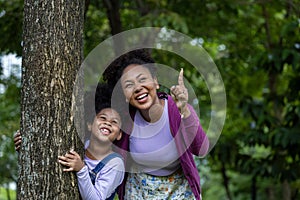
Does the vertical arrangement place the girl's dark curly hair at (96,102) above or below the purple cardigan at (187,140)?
above

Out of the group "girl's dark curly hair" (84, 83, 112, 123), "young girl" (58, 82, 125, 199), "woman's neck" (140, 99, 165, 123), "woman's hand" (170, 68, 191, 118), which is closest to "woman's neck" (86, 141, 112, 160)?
"young girl" (58, 82, 125, 199)

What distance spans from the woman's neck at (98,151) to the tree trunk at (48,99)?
0.67 feet

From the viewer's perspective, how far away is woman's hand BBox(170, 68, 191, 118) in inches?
115

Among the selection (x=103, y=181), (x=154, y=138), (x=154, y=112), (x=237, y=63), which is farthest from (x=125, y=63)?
(x=237, y=63)

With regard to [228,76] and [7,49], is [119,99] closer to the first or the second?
[7,49]

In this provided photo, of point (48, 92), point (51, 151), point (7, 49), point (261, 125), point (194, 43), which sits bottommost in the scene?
point (51, 151)

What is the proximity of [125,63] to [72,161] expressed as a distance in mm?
713

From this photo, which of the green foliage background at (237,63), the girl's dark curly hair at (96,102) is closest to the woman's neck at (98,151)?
the girl's dark curly hair at (96,102)

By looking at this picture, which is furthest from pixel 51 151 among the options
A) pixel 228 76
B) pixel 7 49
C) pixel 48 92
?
pixel 228 76

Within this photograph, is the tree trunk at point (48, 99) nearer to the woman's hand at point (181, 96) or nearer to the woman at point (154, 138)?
the woman at point (154, 138)

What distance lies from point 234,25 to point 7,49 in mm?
3500

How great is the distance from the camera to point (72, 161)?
2988mm

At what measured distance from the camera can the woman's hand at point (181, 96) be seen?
9.55 feet

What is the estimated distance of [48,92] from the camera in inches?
119
